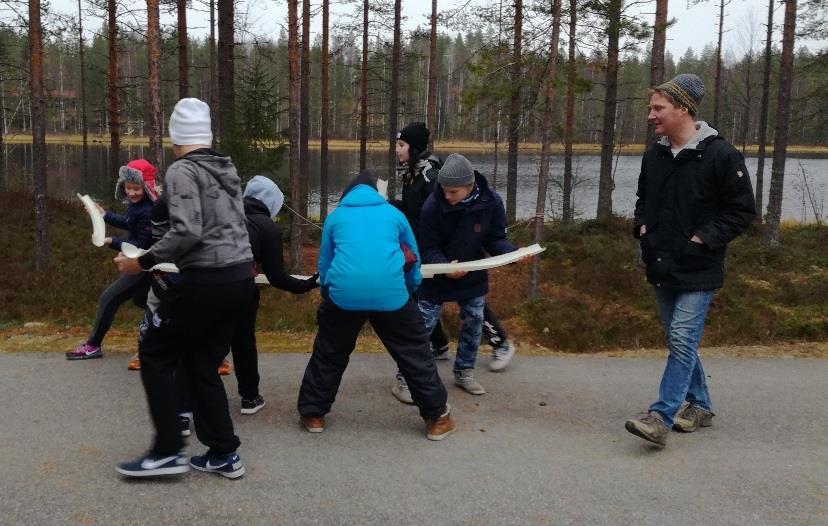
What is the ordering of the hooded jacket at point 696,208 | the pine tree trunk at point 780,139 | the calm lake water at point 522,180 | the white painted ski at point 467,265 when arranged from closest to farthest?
the hooded jacket at point 696,208, the white painted ski at point 467,265, the pine tree trunk at point 780,139, the calm lake water at point 522,180

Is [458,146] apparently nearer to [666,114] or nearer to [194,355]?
[666,114]

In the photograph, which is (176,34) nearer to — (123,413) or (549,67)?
(549,67)

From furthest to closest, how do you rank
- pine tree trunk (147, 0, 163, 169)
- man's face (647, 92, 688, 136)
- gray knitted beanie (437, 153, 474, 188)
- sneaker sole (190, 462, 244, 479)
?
pine tree trunk (147, 0, 163, 169), gray knitted beanie (437, 153, 474, 188), man's face (647, 92, 688, 136), sneaker sole (190, 462, 244, 479)

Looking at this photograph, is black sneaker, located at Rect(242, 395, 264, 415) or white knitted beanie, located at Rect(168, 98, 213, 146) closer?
white knitted beanie, located at Rect(168, 98, 213, 146)

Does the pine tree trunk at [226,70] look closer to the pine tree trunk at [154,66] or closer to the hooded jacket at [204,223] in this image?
the pine tree trunk at [154,66]

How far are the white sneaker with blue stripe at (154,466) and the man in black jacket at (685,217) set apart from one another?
8.67 ft

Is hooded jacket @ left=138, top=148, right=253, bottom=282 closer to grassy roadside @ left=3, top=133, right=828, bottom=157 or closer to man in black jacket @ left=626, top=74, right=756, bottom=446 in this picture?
man in black jacket @ left=626, top=74, right=756, bottom=446

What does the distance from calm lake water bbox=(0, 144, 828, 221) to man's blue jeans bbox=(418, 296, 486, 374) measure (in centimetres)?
902

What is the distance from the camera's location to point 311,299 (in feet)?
36.6

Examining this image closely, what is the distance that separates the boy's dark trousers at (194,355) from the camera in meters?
3.49

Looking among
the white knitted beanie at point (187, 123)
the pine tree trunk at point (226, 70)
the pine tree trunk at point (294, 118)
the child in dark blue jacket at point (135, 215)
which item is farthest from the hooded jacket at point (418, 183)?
the pine tree trunk at point (226, 70)

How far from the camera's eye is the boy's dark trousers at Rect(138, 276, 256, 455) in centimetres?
349

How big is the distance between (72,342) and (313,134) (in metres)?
77.2

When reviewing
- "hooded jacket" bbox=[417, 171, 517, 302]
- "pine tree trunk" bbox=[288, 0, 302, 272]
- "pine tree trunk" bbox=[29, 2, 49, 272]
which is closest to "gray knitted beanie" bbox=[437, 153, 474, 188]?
"hooded jacket" bbox=[417, 171, 517, 302]
